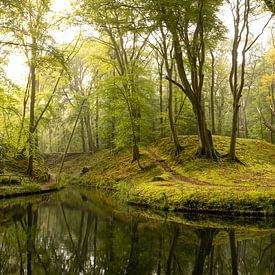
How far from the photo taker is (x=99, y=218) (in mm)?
10750

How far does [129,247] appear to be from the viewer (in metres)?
6.86

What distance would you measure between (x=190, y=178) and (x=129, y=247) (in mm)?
10162

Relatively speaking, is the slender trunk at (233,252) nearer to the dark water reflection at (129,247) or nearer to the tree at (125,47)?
the dark water reflection at (129,247)

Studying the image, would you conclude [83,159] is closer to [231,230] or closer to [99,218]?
[99,218]

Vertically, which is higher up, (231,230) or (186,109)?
(186,109)

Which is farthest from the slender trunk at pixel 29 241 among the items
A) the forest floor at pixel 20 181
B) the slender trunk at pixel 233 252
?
the forest floor at pixel 20 181

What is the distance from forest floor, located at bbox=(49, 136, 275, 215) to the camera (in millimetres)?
11094

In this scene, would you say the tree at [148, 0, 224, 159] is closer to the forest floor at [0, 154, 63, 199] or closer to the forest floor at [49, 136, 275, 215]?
the forest floor at [49, 136, 275, 215]

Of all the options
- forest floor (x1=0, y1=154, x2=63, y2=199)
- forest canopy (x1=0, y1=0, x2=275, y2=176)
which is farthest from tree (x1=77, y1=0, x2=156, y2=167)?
forest floor (x1=0, y1=154, x2=63, y2=199)

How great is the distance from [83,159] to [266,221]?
27.4 metres

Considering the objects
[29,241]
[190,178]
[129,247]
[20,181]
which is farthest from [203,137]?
[29,241]

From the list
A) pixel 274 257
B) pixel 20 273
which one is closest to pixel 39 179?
pixel 20 273

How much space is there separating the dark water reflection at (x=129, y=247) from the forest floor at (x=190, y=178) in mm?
1932

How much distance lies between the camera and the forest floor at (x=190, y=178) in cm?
1109
